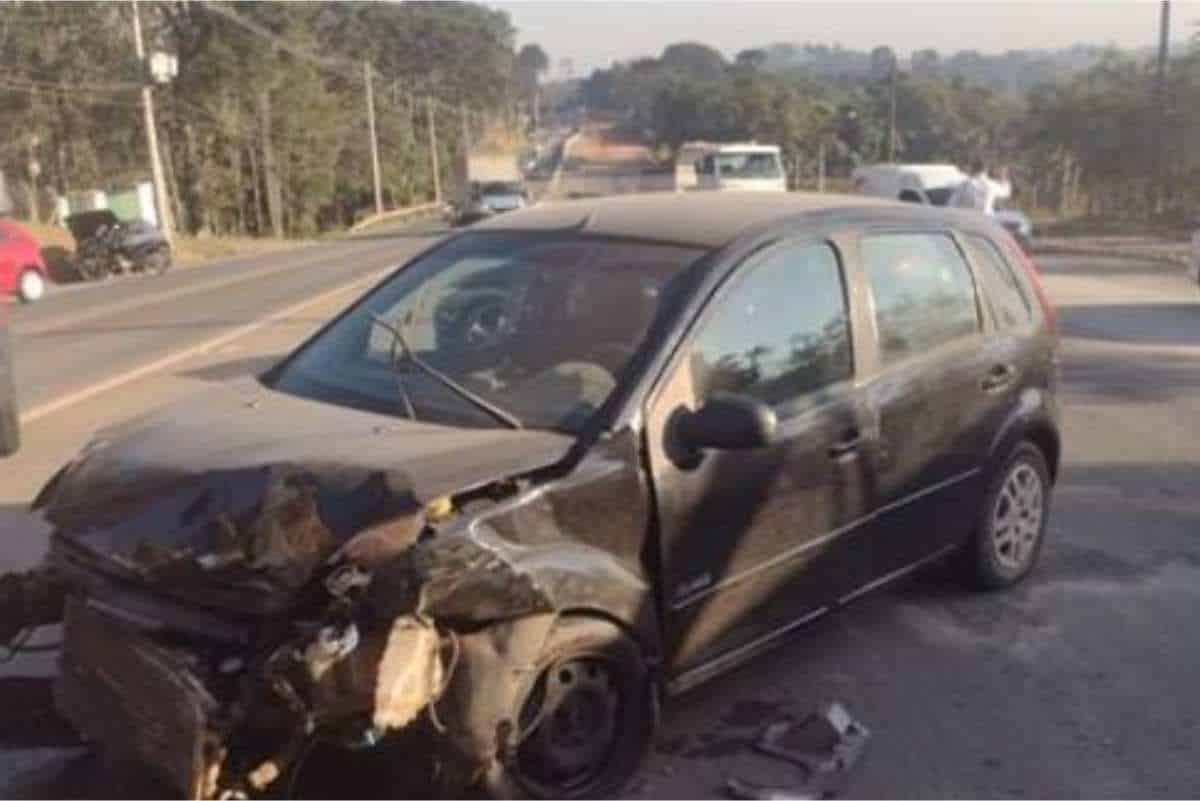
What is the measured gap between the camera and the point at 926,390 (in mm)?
4660

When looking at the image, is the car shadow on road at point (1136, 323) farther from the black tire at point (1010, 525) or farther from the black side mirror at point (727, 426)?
the black side mirror at point (727, 426)

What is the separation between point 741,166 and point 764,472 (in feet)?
83.7

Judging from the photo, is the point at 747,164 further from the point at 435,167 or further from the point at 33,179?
the point at 435,167

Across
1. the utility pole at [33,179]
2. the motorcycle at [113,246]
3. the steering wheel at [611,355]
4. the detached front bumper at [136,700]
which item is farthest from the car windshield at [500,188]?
the detached front bumper at [136,700]

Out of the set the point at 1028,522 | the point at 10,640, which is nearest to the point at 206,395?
the point at 10,640

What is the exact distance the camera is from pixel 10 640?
371cm

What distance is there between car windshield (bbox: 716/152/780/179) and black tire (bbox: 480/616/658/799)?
25612 millimetres

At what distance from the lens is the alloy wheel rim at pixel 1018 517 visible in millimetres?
5273

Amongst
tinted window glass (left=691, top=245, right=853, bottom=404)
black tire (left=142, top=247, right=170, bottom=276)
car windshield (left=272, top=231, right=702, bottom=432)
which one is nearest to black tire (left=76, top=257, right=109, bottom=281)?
black tire (left=142, top=247, right=170, bottom=276)

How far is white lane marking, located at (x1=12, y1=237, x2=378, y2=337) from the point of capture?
17.3m

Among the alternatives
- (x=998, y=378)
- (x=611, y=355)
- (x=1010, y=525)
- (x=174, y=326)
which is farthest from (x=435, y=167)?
(x=611, y=355)

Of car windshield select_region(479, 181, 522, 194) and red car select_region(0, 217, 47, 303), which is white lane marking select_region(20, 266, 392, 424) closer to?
red car select_region(0, 217, 47, 303)

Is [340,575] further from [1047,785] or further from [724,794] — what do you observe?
[1047,785]

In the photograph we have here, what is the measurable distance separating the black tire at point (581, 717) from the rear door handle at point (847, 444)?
1.08 metres
